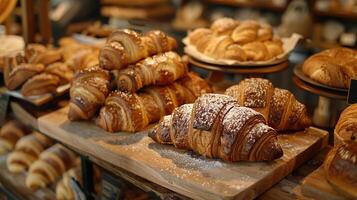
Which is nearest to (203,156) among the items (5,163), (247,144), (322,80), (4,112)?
(247,144)

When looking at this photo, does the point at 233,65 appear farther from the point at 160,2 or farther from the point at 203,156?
the point at 160,2

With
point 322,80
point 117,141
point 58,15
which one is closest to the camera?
point 117,141

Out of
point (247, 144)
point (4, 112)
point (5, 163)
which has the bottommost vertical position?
point (5, 163)

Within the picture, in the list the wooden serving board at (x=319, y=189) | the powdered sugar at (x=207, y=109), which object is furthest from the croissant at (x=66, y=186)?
the wooden serving board at (x=319, y=189)

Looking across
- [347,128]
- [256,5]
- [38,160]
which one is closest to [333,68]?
[347,128]

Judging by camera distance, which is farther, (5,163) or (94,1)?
(94,1)

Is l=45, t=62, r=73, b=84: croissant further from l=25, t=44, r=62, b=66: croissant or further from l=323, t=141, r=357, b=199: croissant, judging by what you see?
l=323, t=141, r=357, b=199: croissant

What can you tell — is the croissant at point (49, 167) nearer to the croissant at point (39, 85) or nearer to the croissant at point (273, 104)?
the croissant at point (39, 85)

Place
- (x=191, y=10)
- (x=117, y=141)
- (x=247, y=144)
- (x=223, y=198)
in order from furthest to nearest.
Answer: (x=191, y=10) < (x=117, y=141) < (x=247, y=144) < (x=223, y=198)
